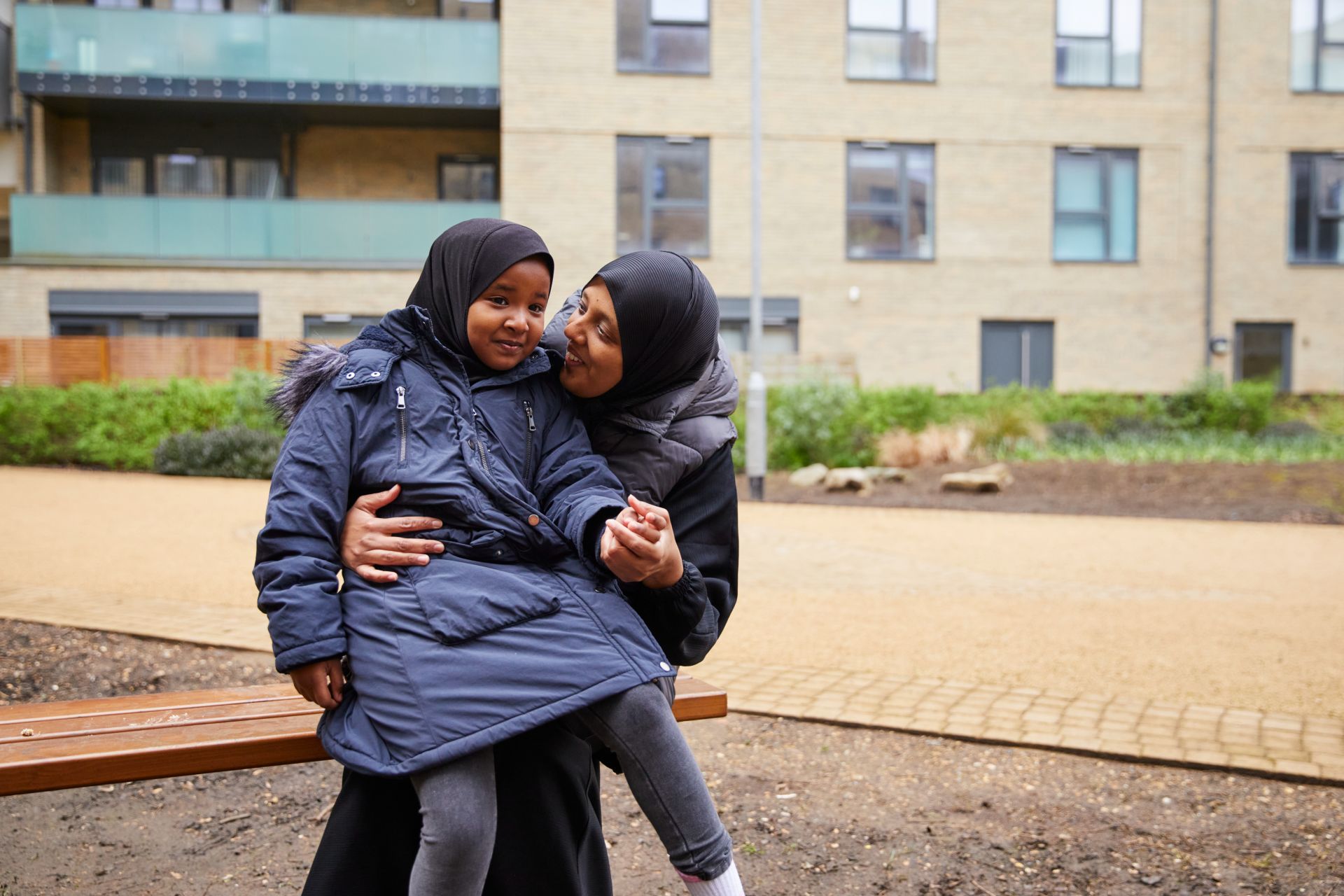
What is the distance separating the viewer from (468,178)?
2250cm

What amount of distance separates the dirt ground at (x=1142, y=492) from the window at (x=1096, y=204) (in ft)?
29.9

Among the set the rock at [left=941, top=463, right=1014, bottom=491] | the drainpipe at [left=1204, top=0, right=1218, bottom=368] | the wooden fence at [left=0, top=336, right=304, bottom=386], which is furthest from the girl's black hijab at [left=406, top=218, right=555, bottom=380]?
the drainpipe at [left=1204, top=0, right=1218, bottom=368]

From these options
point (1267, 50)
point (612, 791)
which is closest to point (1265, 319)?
point (1267, 50)

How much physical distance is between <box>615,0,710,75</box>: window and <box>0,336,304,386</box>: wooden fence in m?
8.20

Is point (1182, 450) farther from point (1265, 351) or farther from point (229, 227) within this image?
point (229, 227)

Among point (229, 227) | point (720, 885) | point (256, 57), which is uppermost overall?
point (256, 57)

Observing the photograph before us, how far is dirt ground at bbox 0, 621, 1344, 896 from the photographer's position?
327 centimetres

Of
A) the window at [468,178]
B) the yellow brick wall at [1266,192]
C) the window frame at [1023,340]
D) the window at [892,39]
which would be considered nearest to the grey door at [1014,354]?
the window frame at [1023,340]

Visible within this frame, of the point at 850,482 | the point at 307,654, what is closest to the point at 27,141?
the point at 850,482

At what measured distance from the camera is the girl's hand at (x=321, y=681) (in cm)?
214

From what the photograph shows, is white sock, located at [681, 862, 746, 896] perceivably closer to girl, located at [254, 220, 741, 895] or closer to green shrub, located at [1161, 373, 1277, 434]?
girl, located at [254, 220, 741, 895]

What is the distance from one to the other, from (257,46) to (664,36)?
7148 mm

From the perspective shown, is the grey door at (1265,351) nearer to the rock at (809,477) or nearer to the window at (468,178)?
the rock at (809,477)

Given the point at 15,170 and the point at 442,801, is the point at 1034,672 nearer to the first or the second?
the point at 442,801
